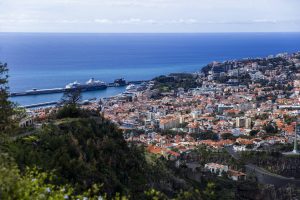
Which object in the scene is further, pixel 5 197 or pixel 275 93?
pixel 275 93

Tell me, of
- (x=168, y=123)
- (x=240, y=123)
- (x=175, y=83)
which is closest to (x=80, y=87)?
(x=175, y=83)

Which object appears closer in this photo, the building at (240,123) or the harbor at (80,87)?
the building at (240,123)

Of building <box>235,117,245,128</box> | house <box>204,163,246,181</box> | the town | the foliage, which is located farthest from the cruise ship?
the foliage

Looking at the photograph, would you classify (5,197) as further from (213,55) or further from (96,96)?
(213,55)

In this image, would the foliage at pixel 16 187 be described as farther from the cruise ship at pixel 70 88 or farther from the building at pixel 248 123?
the cruise ship at pixel 70 88

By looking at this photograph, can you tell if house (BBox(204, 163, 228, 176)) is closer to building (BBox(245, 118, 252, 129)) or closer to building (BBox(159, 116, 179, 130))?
building (BBox(159, 116, 179, 130))

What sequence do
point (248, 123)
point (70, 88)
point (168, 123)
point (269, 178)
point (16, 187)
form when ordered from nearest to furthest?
point (16, 187)
point (269, 178)
point (248, 123)
point (168, 123)
point (70, 88)

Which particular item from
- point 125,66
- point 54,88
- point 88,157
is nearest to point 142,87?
point 54,88

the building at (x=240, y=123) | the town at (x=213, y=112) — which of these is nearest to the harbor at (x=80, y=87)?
the town at (x=213, y=112)

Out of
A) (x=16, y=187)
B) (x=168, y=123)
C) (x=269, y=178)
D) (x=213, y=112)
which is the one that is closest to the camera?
(x=16, y=187)

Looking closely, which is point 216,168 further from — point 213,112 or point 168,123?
point 213,112

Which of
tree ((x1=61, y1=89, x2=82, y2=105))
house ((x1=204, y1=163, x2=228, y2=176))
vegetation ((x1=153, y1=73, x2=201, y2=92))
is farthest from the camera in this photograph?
vegetation ((x1=153, y1=73, x2=201, y2=92))
